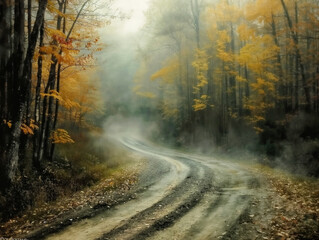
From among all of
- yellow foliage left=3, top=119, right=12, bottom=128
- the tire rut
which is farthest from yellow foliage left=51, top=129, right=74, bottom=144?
the tire rut

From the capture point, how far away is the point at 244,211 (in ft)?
25.9

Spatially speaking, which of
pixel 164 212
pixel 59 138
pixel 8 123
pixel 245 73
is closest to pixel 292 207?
pixel 164 212

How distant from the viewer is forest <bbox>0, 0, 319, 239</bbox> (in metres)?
9.32

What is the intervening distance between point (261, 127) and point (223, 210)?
12772 millimetres

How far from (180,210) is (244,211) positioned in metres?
2.03

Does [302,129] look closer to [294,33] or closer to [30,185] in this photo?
[294,33]

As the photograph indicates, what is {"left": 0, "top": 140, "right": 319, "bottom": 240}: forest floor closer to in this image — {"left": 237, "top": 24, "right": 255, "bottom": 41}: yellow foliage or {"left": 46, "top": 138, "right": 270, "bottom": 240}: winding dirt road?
{"left": 46, "top": 138, "right": 270, "bottom": 240}: winding dirt road

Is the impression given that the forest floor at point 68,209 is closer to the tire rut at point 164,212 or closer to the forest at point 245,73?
the tire rut at point 164,212

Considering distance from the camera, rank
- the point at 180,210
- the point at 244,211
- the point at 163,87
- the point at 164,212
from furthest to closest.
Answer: the point at 163,87
the point at 180,210
the point at 164,212
the point at 244,211

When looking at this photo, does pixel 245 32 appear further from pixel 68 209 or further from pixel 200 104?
pixel 68 209

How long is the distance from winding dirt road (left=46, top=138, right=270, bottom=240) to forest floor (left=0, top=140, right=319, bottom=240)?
0.08 meters

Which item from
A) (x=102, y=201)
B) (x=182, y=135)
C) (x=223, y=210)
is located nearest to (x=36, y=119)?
(x=102, y=201)

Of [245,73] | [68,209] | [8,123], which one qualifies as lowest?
[68,209]

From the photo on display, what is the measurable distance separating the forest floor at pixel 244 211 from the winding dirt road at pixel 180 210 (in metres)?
0.08
